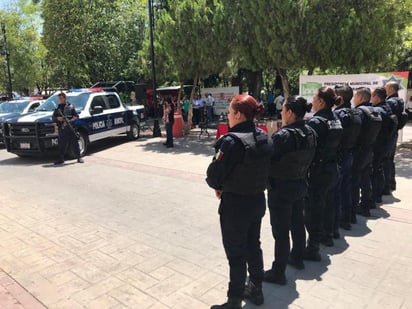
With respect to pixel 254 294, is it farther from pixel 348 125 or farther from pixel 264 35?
pixel 264 35

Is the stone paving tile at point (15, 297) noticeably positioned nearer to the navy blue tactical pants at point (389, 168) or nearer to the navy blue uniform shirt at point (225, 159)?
the navy blue uniform shirt at point (225, 159)

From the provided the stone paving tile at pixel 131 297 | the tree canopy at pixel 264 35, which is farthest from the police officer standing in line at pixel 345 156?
the tree canopy at pixel 264 35

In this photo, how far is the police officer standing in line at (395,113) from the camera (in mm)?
6414

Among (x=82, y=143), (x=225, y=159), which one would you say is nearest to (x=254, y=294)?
(x=225, y=159)

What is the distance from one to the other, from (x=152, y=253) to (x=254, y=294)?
159 cm

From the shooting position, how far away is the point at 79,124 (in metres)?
11.3

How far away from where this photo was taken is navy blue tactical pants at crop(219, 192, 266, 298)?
315cm

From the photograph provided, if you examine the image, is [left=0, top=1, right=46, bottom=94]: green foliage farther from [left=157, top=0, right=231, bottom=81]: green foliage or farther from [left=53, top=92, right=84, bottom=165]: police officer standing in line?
[left=53, top=92, right=84, bottom=165]: police officer standing in line

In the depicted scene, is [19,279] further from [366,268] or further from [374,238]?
[374,238]

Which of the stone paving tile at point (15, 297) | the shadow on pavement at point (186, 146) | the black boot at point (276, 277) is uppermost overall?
the black boot at point (276, 277)

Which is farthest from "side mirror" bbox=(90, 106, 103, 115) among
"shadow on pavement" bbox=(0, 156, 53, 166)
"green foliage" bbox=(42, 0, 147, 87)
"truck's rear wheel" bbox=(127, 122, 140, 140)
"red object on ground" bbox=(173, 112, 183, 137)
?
"green foliage" bbox=(42, 0, 147, 87)

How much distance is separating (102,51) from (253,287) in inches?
820

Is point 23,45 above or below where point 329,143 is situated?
above

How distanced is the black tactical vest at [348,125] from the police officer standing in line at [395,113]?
1.95m
